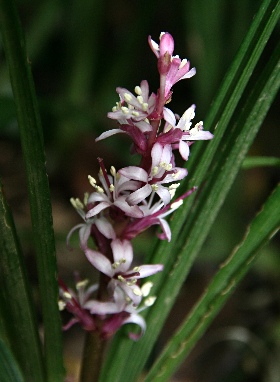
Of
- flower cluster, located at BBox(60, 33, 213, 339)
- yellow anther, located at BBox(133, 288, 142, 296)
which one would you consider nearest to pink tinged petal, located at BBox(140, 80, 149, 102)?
flower cluster, located at BBox(60, 33, 213, 339)

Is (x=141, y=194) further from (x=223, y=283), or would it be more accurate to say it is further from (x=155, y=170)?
(x=223, y=283)

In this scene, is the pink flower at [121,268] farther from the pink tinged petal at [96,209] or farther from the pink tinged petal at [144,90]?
the pink tinged petal at [144,90]

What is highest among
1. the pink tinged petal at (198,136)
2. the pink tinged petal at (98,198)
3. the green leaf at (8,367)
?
the pink tinged petal at (198,136)

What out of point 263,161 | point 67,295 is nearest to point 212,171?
point 263,161

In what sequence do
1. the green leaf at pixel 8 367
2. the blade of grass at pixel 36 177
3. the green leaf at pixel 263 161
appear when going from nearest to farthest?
the blade of grass at pixel 36 177
the green leaf at pixel 8 367
the green leaf at pixel 263 161

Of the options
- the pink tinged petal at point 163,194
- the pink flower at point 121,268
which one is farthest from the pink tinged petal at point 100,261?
the pink tinged petal at point 163,194

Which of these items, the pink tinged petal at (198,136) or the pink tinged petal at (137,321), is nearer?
the pink tinged petal at (198,136)

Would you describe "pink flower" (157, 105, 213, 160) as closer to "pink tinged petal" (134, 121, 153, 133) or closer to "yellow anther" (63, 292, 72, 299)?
"pink tinged petal" (134, 121, 153, 133)
